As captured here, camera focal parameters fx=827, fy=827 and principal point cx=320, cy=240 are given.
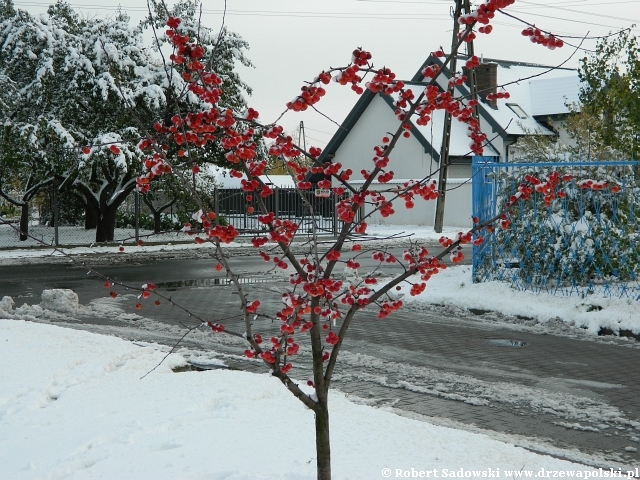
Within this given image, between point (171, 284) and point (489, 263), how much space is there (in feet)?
21.3

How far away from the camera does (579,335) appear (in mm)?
10820

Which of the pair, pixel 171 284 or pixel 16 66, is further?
pixel 16 66

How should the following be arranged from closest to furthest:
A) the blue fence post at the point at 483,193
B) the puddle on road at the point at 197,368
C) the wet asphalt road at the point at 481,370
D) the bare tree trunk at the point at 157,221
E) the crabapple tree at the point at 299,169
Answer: the crabapple tree at the point at 299,169 < the wet asphalt road at the point at 481,370 < the puddle on road at the point at 197,368 < the blue fence post at the point at 483,193 < the bare tree trunk at the point at 157,221

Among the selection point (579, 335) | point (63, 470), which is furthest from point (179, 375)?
point (579, 335)

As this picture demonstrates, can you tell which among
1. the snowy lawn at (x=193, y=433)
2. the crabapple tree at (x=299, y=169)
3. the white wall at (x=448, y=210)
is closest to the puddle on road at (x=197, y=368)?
the snowy lawn at (x=193, y=433)

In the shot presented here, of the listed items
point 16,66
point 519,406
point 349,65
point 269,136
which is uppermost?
point 16,66

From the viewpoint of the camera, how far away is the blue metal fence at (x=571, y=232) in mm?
12117

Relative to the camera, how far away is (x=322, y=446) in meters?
4.41

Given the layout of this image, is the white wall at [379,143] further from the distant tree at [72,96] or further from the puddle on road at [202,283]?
the puddle on road at [202,283]

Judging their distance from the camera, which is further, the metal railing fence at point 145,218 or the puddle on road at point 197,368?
the metal railing fence at point 145,218

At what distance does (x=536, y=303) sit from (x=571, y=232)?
3.98 ft

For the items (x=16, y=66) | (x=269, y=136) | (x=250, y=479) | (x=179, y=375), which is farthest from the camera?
(x=16, y=66)

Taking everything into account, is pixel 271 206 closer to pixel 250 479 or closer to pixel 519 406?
pixel 519 406

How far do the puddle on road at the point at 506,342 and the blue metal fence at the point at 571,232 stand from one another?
2.12 m
